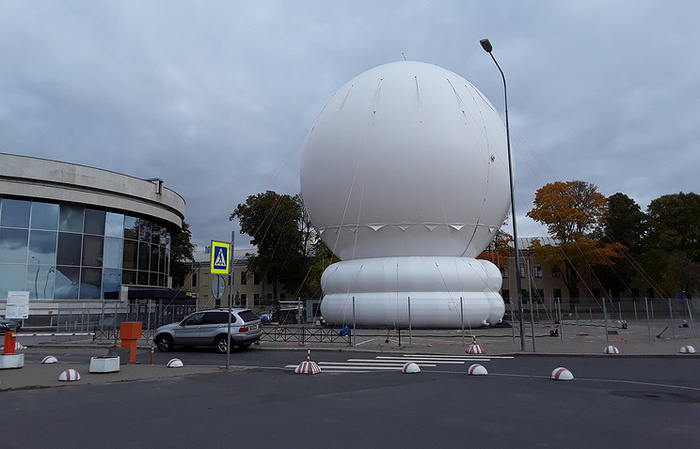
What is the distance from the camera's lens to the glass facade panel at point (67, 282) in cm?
3494

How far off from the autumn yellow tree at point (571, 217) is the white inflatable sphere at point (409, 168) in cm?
2553

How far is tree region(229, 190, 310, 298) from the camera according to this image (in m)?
54.5

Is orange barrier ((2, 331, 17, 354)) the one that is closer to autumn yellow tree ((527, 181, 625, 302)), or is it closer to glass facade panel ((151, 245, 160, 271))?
glass facade panel ((151, 245, 160, 271))

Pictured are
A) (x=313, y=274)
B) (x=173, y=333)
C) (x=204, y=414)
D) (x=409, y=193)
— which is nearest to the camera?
(x=204, y=414)

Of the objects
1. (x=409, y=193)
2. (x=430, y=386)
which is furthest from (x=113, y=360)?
(x=409, y=193)

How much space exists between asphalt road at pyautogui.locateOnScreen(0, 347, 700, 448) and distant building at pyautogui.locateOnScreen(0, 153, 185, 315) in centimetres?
2686

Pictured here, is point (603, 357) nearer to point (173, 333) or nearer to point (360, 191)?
point (360, 191)

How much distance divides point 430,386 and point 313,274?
44859mm

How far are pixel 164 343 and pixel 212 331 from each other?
85.8 inches

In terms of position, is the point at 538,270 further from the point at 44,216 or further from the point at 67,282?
the point at 44,216

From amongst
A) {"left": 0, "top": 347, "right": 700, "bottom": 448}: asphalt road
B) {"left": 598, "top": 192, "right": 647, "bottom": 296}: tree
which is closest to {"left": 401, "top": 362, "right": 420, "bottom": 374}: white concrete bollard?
{"left": 0, "top": 347, "right": 700, "bottom": 448}: asphalt road

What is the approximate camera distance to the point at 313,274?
178 feet

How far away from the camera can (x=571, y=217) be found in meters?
48.2

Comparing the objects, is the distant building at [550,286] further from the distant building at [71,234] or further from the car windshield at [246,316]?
the car windshield at [246,316]
